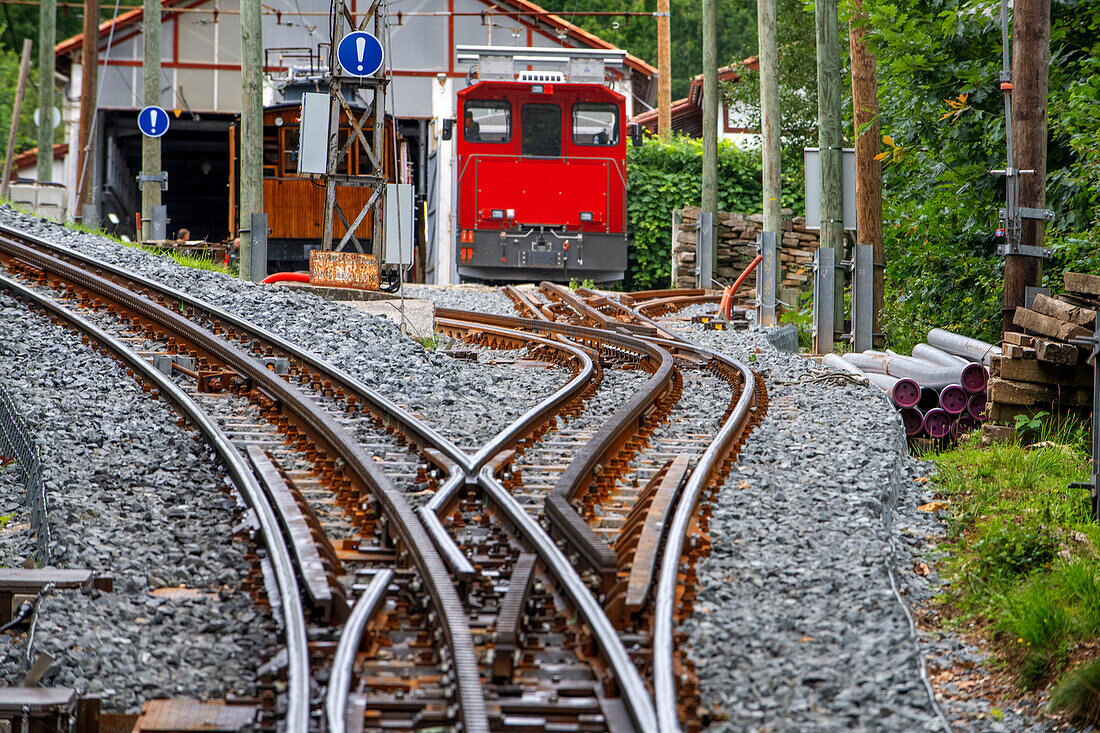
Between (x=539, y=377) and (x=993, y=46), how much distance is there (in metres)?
6.14

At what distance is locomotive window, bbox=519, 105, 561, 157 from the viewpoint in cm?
2136

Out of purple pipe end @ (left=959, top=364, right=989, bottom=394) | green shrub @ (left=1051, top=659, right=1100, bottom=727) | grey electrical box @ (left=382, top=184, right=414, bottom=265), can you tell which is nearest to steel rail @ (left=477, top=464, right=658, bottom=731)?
green shrub @ (left=1051, top=659, right=1100, bottom=727)

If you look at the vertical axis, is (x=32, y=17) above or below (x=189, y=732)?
above

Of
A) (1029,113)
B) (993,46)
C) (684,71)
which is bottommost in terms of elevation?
(1029,113)

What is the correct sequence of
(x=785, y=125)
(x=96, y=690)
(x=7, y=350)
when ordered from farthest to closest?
(x=785, y=125) → (x=7, y=350) → (x=96, y=690)

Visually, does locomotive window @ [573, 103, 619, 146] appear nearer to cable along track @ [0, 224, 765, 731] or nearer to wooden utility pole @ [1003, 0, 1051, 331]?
wooden utility pole @ [1003, 0, 1051, 331]

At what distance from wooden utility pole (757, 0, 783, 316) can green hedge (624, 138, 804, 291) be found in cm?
847

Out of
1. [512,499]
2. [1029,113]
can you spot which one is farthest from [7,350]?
[1029,113]

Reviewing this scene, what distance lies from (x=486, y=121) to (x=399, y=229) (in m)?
8.05

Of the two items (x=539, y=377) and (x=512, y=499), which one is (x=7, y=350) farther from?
(x=512, y=499)

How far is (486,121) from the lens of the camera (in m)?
21.5

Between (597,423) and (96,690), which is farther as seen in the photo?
(597,423)

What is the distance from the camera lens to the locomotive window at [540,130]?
2136 cm

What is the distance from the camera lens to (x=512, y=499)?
575 cm
